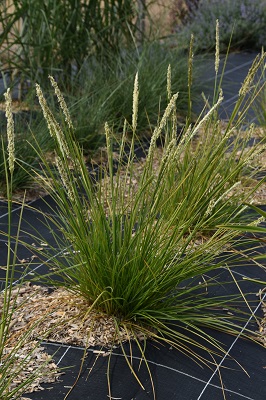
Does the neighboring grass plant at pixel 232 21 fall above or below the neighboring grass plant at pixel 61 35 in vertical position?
below

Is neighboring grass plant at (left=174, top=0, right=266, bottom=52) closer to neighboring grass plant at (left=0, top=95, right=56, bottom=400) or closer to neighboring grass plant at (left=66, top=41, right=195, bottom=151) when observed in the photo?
neighboring grass plant at (left=66, top=41, right=195, bottom=151)

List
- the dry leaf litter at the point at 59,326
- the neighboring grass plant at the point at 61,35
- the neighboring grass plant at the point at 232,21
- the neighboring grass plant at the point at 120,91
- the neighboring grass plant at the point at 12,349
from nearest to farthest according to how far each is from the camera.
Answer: the neighboring grass plant at the point at 12,349 → the dry leaf litter at the point at 59,326 → the neighboring grass plant at the point at 120,91 → the neighboring grass plant at the point at 61,35 → the neighboring grass plant at the point at 232,21

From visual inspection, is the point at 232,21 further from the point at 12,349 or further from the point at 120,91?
the point at 12,349

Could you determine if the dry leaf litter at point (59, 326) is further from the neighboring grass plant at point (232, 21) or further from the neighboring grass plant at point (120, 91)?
the neighboring grass plant at point (232, 21)

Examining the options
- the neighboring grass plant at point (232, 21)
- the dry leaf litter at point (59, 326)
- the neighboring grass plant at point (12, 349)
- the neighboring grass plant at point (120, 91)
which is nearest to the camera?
the neighboring grass plant at point (12, 349)

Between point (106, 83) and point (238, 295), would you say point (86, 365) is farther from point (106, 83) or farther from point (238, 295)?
point (106, 83)

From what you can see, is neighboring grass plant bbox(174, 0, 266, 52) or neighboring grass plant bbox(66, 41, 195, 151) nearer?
neighboring grass plant bbox(66, 41, 195, 151)

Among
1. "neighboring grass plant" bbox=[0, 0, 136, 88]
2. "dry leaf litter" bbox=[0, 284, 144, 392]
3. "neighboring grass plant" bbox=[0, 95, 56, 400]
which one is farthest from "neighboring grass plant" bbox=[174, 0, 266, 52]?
"neighboring grass plant" bbox=[0, 95, 56, 400]

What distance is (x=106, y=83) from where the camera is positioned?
585 centimetres

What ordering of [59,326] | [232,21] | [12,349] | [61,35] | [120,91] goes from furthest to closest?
[232,21] < [61,35] < [120,91] < [59,326] < [12,349]

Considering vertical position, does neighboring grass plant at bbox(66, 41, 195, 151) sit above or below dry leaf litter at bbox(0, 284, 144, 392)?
above

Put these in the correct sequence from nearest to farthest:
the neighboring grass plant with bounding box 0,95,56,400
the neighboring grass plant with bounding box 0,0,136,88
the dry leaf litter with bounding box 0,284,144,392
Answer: the neighboring grass plant with bounding box 0,95,56,400 < the dry leaf litter with bounding box 0,284,144,392 < the neighboring grass plant with bounding box 0,0,136,88

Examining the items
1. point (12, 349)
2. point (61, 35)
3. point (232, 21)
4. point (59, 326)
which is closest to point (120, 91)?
point (61, 35)

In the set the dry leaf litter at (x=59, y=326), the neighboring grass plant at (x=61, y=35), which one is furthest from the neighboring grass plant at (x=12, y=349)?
the neighboring grass plant at (x=61, y=35)
